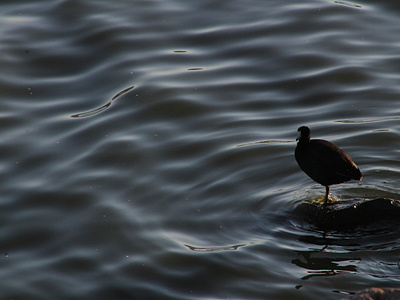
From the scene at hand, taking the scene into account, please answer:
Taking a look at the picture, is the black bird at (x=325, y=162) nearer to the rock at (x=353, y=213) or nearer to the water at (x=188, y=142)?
the rock at (x=353, y=213)

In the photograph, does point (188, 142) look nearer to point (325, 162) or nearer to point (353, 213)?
point (325, 162)

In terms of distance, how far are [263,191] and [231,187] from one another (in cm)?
37

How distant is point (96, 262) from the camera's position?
6.41 metres

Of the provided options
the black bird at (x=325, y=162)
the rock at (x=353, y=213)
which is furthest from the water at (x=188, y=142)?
the black bird at (x=325, y=162)

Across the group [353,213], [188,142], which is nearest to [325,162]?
[353,213]

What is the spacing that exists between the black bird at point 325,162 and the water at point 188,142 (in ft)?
1.52

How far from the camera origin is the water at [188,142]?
6.19 metres

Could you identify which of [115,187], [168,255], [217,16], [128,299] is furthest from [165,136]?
[217,16]

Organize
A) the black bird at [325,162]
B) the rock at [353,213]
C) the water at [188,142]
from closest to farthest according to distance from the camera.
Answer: the water at [188,142] → the rock at [353,213] → the black bird at [325,162]

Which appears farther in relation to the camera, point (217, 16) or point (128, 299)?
point (217, 16)

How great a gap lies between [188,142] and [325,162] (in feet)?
7.53

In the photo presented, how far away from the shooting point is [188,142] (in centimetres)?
852

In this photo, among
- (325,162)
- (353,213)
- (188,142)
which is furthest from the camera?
(188,142)

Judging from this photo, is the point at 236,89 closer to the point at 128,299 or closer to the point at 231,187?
the point at 231,187
